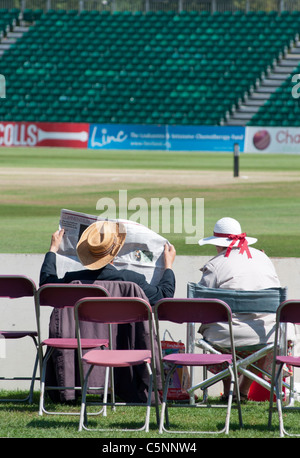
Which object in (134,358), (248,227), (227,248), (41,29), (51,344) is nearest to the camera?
(134,358)

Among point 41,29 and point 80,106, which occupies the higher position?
point 41,29

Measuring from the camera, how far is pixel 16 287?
477 centimetres

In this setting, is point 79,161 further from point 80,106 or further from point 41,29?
point 41,29

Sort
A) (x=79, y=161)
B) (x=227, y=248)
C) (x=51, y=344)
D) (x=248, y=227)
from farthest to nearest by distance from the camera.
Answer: (x=79, y=161) → (x=248, y=227) → (x=227, y=248) → (x=51, y=344)

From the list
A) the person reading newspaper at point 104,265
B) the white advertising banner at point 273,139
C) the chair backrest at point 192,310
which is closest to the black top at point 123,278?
the person reading newspaper at point 104,265

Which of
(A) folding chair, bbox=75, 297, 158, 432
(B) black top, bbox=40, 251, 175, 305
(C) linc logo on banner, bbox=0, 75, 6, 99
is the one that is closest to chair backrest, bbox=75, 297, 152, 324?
(A) folding chair, bbox=75, 297, 158, 432

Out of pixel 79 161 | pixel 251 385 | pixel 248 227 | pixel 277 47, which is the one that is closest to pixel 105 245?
pixel 251 385

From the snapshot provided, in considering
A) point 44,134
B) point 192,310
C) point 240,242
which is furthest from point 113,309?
point 44,134

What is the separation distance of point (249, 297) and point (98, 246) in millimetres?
972

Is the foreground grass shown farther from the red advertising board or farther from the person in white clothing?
the red advertising board

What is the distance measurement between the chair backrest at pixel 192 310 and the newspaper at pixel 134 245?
4.33 ft

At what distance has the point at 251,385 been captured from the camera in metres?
5.49
